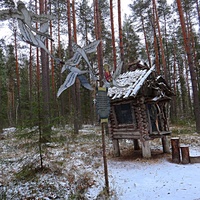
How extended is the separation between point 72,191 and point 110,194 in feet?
3.01

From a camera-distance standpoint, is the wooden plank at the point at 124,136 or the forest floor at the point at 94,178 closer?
the forest floor at the point at 94,178

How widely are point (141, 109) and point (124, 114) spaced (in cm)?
85

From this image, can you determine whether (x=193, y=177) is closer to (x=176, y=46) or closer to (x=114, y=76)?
(x=114, y=76)

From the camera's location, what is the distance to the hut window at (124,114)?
7922mm

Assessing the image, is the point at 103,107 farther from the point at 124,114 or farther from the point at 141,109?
the point at 124,114

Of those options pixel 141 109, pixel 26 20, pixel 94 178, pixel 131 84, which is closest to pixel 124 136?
pixel 141 109

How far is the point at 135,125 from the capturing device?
7727mm

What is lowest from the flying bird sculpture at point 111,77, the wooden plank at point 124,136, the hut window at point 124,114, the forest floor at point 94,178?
the forest floor at point 94,178

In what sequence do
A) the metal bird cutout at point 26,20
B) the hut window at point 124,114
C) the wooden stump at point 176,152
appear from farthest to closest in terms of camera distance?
1. the hut window at point 124,114
2. the wooden stump at point 176,152
3. the metal bird cutout at point 26,20

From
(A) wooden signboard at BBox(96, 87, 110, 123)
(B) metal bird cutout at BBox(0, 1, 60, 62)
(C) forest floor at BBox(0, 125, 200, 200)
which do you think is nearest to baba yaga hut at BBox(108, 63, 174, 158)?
(C) forest floor at BBox(0, 125, 200, 200)

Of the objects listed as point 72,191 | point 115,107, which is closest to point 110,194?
point 72,191

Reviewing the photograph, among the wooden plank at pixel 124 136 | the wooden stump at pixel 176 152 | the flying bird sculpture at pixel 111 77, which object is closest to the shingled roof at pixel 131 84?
the wooden plank at pixel 124 136

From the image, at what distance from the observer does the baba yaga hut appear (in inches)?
295

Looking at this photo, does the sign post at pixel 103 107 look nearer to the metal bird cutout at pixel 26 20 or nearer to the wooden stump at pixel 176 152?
the metal bird cutout at pixel 26 20
